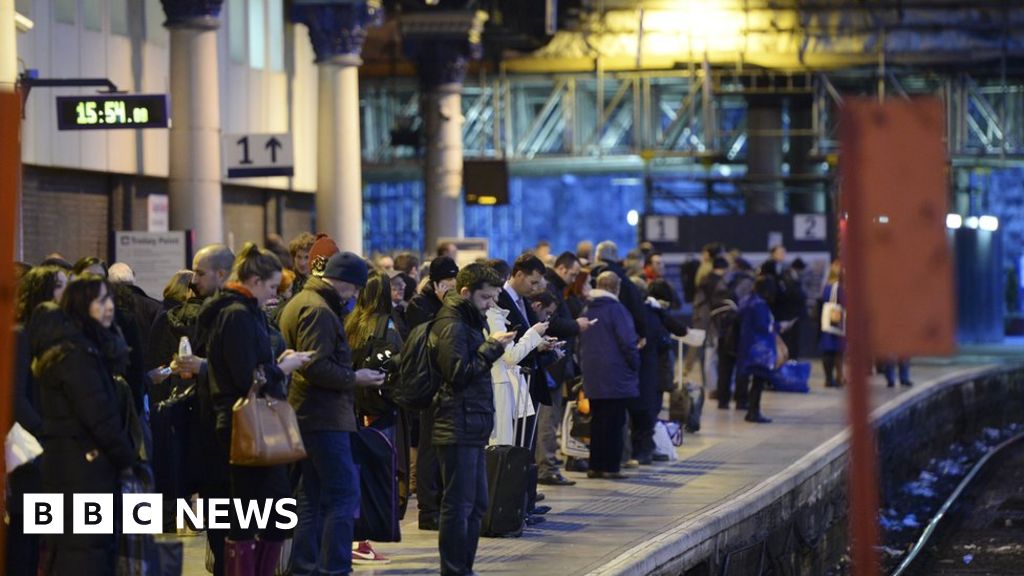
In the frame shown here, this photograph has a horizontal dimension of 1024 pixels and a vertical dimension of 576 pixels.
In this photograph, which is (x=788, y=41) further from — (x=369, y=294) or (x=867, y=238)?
(x=867, y=238)

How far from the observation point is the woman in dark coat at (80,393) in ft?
29.2

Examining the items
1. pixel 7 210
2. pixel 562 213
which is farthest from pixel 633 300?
pixel 562 213

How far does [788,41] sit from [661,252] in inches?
183

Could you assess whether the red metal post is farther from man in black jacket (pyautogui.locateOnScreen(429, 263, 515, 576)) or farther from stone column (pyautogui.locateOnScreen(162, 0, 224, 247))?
stone column (pyautogui.locateOnScreen(162, 0, 224, 247))

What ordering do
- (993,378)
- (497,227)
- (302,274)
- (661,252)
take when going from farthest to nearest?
(497,227) < (661,252) < (993,378) < (302,274)

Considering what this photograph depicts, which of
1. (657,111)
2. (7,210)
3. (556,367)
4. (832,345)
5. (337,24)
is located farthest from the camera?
(657,111)

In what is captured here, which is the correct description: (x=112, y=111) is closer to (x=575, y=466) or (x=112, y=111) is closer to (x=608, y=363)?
(x=608, y=363)

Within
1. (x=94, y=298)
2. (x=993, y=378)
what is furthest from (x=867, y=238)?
(x=993, y=378)

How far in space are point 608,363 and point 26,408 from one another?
27.9 feet

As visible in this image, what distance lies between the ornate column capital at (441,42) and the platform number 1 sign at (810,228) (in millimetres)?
6806

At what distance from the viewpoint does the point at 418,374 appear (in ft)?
38.8

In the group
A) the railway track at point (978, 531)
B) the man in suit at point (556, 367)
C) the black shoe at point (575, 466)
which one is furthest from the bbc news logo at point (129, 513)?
the railway track at point (978, 531)

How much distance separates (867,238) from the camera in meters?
6.04

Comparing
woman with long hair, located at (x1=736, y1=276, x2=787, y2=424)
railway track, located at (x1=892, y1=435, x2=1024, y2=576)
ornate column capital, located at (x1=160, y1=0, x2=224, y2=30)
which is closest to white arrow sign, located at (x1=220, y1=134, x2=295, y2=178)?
ornate column capital, located at (x1=160, y1=0, x2=224, y2=30)
